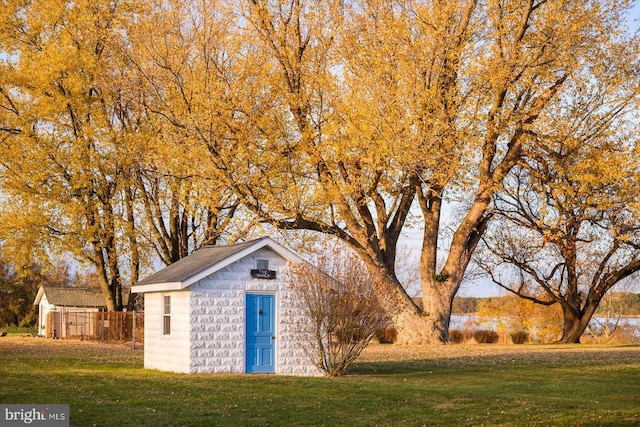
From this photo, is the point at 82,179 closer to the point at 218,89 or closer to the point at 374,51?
the point at 218,89

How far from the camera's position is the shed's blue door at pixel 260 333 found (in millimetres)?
20953

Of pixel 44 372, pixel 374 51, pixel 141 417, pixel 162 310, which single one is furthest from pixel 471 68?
pixel 141 417

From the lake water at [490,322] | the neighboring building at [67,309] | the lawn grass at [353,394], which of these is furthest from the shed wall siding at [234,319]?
the neighboring building at [67,309]

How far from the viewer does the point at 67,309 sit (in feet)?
189

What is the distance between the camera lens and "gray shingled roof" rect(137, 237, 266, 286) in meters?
20.4

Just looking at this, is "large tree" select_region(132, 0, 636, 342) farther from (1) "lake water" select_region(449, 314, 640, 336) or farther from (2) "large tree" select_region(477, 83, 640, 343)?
(1) "lake water" select_region(449, 314, 640, 336)

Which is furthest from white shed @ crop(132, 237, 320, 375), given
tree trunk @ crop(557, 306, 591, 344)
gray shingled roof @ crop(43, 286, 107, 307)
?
gray shingled roof @ crop(43, 286, 107, 307)

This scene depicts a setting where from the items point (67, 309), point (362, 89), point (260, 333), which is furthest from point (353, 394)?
point (67, 309)

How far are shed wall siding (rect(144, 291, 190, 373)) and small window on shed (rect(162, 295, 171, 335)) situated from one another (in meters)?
0.11

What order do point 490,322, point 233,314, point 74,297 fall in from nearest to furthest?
1. point 233,314
2. point 490,322
3. point 74,297

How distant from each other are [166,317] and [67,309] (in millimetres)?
38394

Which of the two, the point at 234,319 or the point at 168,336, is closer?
the point at 234,319

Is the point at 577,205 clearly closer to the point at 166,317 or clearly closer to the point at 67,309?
the point at 166,317

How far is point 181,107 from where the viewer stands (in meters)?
30.6
